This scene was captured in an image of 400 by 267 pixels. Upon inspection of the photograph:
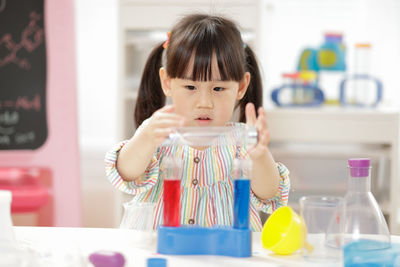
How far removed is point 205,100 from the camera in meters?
1.05

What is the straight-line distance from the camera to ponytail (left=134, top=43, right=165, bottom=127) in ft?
4.27

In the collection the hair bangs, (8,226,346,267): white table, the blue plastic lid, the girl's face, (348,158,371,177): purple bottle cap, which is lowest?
(8,226,346,267): white table

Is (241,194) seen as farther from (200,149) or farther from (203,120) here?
(200,149)

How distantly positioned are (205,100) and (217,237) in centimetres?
32

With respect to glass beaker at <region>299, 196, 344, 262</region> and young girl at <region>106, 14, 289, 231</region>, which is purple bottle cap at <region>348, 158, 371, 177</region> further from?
young girl at <region>106, 14, 289, 231</region>

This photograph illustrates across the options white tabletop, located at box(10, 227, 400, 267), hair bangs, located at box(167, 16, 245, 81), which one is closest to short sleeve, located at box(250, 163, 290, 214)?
white tabletop, located at box(10, 227, 400, 267)

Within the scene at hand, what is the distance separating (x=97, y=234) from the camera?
3.10 feet

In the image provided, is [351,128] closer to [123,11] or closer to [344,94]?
[344,94]

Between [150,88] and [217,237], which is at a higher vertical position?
[150,88]

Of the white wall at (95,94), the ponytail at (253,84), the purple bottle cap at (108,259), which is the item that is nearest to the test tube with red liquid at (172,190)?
the purple bottle cap at (108,259)

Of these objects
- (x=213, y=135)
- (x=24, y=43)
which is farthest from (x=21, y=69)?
(x=213, y=135)

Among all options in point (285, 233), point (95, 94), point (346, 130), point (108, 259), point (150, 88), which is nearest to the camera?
point (108, 259)

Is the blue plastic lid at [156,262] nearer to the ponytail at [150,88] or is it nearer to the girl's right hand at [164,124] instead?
the girl's right hand at [164,124]

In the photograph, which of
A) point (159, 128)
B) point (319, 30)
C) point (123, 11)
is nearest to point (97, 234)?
point (159, 128)
